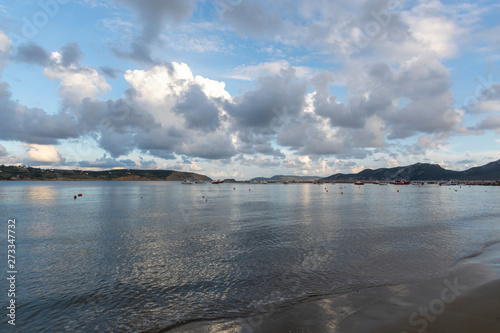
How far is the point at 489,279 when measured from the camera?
15508mm

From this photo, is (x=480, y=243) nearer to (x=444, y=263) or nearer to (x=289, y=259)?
(x=444, y=263)

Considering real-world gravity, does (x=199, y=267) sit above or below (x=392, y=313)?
below

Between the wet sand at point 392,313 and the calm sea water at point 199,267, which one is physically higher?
the wet sand at point 392,313

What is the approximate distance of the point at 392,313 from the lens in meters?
11.7

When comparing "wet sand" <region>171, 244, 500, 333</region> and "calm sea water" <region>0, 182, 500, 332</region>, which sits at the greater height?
"wet sand" <region>171, 244, 500, 333</region>

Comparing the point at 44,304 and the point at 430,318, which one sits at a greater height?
the point at 430,318

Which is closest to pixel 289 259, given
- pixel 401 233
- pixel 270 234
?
pixel 270 234

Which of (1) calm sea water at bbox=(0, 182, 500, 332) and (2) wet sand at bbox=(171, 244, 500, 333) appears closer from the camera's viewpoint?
(2) wet sand at bbox=(171, 244, 500, 333)

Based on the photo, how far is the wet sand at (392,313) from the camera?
1048 centimetres

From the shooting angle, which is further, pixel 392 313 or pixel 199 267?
pixel 199 267

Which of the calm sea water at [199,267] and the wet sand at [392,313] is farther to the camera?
the calm sea water at [199,267]

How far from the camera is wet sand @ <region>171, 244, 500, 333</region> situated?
34.4 ft

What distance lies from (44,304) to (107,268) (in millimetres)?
5432

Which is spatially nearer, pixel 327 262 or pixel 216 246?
pixel 327 262
